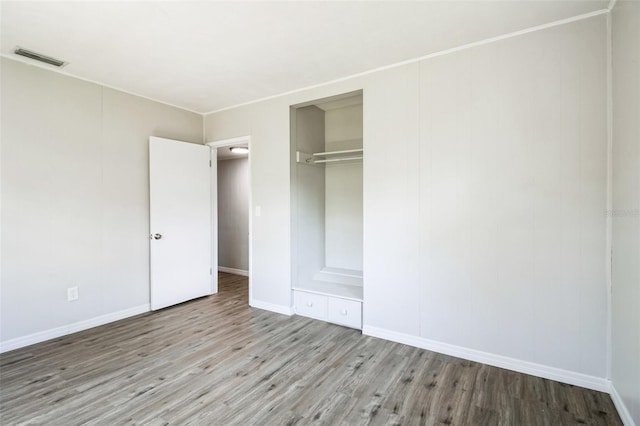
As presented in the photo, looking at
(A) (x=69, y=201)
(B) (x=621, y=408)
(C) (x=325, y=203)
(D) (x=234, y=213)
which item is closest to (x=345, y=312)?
(C) (x=325, y=203)

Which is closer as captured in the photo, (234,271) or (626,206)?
(626,206)

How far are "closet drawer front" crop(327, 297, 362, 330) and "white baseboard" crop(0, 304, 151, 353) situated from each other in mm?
2272

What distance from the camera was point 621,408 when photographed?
74.1 inches

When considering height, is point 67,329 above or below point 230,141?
below

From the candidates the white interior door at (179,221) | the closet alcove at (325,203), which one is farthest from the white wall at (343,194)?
the white interior door at (179,221)

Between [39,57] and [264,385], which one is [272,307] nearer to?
[264,385]

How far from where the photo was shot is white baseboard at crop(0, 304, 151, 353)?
277 cm

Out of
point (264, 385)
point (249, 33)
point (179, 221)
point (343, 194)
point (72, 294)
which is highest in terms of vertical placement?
point (249, 33)

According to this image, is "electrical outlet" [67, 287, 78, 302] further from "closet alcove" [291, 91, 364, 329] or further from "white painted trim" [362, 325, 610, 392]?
"white painted trim" [362, 325, 610, 392]

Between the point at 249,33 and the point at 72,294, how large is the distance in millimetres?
3045

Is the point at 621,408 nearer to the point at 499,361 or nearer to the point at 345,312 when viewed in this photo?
the point at 499,361

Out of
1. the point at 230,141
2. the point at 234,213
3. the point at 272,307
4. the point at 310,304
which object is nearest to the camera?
the point at 310,304

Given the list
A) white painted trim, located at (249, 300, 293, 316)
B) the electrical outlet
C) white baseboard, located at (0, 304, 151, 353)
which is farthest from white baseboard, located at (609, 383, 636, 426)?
the electrical outlet

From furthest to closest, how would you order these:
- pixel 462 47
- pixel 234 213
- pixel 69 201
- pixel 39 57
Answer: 1. pixel 234 213
2. pixel 69 201
3. pixel 39 57
4. pixel 462 47
